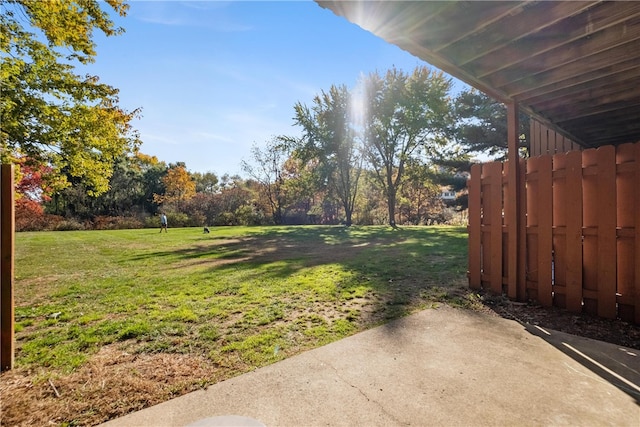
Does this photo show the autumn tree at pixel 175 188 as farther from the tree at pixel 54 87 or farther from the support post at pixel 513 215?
the support post at pixel 513 215

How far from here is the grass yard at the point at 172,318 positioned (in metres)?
1.89

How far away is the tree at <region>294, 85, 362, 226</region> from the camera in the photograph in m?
21.4

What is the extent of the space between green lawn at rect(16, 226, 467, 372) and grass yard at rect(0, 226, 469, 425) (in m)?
0.02

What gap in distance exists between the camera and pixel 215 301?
3832 mm

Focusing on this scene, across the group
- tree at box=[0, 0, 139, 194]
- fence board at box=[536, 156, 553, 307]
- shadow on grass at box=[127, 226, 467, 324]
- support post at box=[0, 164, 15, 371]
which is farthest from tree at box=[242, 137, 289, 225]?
support post at box=[0, 164, 15, 371]

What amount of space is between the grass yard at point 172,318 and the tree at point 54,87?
3.56 m

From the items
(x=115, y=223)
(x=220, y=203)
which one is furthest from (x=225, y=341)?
(x=220, y=203)

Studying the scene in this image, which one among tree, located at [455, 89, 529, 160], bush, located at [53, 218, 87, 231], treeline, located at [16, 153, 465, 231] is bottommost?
bush, located at [53, 218, 87, 231]

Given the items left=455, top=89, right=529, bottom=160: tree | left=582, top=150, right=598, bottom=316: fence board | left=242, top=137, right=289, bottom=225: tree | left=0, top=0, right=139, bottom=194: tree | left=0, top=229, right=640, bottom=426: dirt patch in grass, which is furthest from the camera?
left=242, top=137, right=289, bottom=225: tree

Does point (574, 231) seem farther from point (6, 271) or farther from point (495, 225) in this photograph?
point (6, 271)

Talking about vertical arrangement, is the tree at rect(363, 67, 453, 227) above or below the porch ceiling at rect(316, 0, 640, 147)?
above

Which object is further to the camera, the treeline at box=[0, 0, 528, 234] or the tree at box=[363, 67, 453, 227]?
the tree at box=[363, 67, 453, 227]

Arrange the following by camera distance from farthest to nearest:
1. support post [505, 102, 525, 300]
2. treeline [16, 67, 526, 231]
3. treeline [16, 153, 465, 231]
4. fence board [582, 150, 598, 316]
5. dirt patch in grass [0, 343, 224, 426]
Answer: treeline [16, 153, 465, 231], treeline [16, 67, 526, 231], support post [505, 102, 525, 300], fence board [582, 150, 598, 316], dirt patch in grass [0, 343, 224, 426]

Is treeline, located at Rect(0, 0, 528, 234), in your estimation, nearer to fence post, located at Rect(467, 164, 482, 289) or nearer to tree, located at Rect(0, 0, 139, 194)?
tree, located at Rect(0, 0, 139, 194)
